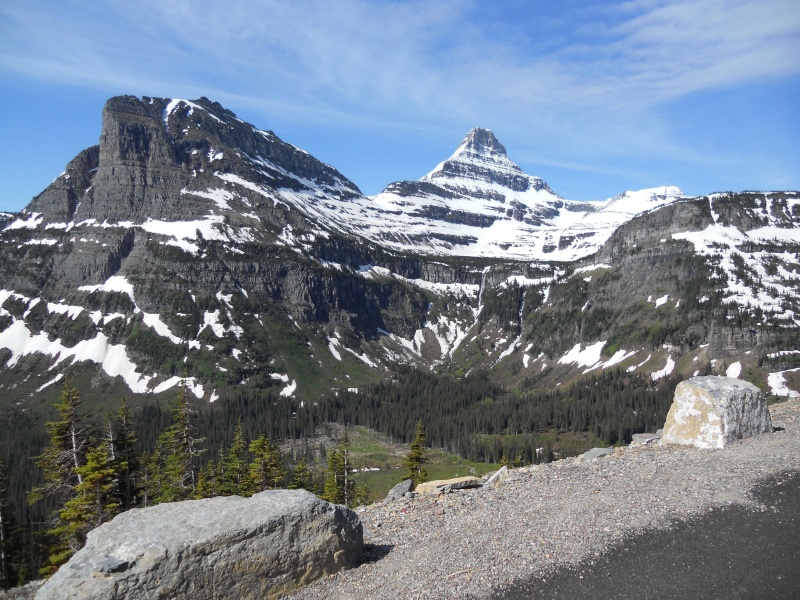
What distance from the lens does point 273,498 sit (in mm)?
17000

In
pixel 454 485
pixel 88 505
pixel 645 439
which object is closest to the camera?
pixel 454 485

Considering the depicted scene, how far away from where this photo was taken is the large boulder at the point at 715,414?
2614 centimetres

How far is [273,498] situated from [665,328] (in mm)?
212194

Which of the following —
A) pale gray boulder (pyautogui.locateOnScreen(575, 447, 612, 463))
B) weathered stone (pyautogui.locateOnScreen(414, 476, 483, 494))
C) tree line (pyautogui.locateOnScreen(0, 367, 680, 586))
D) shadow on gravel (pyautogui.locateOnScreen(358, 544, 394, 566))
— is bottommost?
tree line (pyautogui.locateOnScreen(0, 367, 680, 586))

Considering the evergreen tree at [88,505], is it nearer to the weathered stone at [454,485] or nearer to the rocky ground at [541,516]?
the rocky ground at [541,516]

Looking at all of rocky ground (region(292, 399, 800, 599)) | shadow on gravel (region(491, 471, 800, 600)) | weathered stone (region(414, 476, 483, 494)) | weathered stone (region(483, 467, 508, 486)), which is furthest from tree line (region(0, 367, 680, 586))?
shadow on gravel (region(491, 471, 800, 600))

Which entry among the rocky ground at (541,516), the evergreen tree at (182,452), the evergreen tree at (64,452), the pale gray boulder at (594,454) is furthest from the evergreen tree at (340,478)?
the rocky ground at (541,516)

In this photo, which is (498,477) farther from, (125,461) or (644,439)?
(125,461)

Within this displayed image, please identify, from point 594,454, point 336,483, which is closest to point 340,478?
point 336,483

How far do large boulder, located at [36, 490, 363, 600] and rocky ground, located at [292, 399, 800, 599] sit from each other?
3.19 feet

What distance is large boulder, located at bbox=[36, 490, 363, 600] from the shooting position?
1361 centimetres

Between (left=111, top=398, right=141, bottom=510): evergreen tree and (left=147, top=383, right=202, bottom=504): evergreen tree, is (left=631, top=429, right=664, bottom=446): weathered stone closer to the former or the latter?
(left=111, top=398, right=141, bottom=510): evergreen tree

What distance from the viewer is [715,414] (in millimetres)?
26188

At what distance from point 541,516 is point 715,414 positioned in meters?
13.2
